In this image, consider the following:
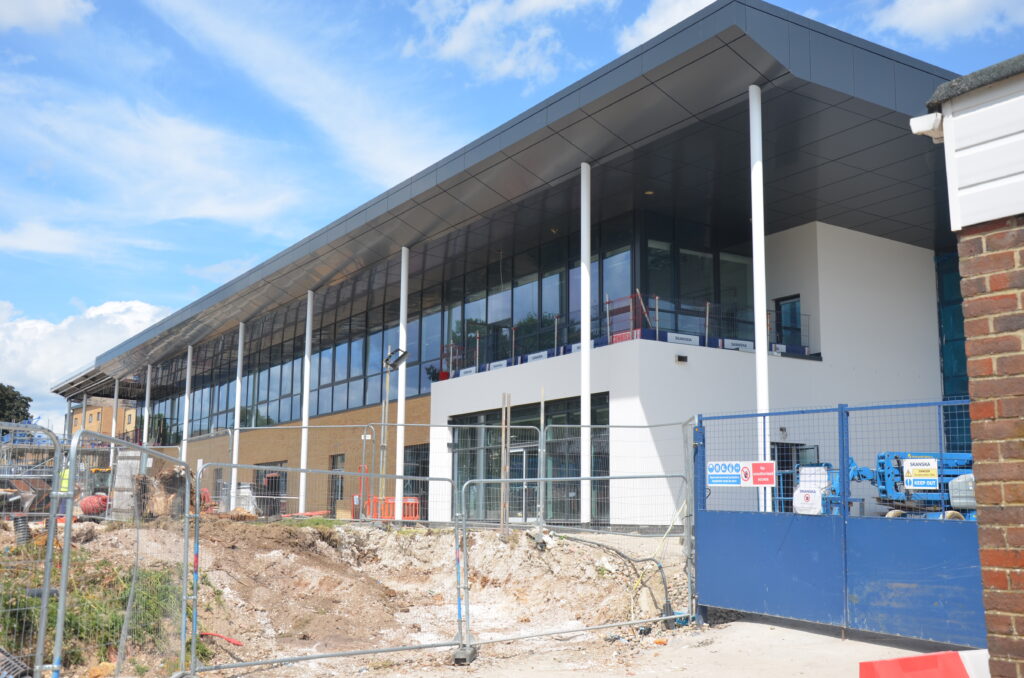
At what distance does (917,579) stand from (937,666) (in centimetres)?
562

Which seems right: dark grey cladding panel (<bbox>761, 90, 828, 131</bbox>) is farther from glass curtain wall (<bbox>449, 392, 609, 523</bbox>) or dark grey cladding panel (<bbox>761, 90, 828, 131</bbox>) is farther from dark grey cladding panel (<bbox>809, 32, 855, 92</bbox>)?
glass curtain wall (<bbox>449, 392, 609, 523</bbox>)

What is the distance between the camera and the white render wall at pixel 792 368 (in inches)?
725

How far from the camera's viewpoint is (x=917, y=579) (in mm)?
8898

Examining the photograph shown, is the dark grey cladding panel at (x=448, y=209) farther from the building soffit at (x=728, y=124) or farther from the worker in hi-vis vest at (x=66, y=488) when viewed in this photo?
the worker in hi-vis vest at (x=66, y=488)

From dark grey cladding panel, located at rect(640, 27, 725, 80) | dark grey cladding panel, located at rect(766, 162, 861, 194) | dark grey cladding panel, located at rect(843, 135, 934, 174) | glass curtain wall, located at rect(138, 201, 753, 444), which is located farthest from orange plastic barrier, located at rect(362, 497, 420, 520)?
dark grey cladding panel, located at rect(843, 135, 934, 174)

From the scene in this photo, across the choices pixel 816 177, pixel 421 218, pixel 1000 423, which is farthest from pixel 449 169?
pixel 1000 423

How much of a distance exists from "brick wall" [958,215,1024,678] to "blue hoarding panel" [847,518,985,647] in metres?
5.72

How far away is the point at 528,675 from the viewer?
30.7 ft

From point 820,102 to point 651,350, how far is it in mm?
5842

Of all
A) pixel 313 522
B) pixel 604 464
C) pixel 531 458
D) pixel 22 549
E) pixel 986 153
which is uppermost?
pixel 986 153

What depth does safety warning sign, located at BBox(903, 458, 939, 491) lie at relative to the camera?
31.8ft

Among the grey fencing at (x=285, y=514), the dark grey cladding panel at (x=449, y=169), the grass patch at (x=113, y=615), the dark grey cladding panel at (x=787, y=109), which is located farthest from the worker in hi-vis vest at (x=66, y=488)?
the dark grey cladding panel at (x=449, y=169)

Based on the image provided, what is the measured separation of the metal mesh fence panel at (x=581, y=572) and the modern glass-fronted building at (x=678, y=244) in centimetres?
252

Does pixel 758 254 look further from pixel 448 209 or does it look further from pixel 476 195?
pixel 448 209
